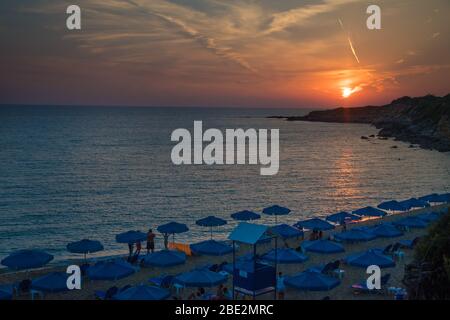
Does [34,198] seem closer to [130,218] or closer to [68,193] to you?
[68,193]

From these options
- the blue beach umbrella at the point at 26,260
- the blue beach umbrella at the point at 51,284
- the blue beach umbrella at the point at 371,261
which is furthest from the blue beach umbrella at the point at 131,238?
the blue beach umbrella at the point at 371,261

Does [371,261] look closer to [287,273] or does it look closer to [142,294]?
[287,273]

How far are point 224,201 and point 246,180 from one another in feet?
44.4

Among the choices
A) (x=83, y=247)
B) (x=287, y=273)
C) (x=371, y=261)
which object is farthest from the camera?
(x=83, y=247)

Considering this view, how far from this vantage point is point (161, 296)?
583 inches

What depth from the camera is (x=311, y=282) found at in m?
16.1

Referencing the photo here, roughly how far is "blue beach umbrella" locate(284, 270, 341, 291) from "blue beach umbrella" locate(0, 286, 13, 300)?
9.72 metres

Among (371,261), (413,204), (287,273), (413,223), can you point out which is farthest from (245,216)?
(413,204)

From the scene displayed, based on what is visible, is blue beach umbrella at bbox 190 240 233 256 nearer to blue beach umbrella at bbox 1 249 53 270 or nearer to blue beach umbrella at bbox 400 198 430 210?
blue beach umbrella at bbox 1 249 53 270

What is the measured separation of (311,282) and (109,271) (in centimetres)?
753

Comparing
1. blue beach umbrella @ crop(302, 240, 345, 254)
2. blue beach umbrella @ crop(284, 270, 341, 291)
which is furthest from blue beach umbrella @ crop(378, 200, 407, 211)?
blue beach umbrella @ crop(284, 270, 341, 291)

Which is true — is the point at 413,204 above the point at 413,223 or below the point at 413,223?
above

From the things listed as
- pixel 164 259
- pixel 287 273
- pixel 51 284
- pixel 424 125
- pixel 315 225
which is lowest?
pixel 287 273

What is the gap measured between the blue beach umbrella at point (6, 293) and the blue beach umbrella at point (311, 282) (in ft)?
31.9
